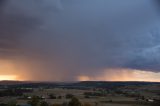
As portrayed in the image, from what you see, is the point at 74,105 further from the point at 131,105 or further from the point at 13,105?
the point at 131,105

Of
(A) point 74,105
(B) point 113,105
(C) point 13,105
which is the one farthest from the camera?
(B) point 113,105

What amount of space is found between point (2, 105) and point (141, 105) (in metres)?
43.4

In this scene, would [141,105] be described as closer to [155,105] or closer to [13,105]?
[155,105]

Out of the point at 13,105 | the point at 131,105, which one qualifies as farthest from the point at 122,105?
the point at 13,105

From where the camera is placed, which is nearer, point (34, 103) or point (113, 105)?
point (34, 103)

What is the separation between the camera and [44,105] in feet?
238

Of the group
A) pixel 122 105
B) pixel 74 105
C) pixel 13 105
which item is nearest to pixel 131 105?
pixel 122 105

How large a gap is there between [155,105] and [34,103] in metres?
40.7

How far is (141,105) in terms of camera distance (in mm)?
93812

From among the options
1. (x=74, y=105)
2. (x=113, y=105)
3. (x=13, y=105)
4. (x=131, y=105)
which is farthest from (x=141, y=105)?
(x=13, y=105)

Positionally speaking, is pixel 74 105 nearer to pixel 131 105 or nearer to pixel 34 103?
pixel 34 103

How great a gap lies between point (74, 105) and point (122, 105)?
27.5 m

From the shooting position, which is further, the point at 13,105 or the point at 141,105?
the point at 141,105

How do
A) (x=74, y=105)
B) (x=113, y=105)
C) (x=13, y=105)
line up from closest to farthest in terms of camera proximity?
1. (x=74, y=105)
2. (x=13, y=105)
3. (x=113, y=105)
